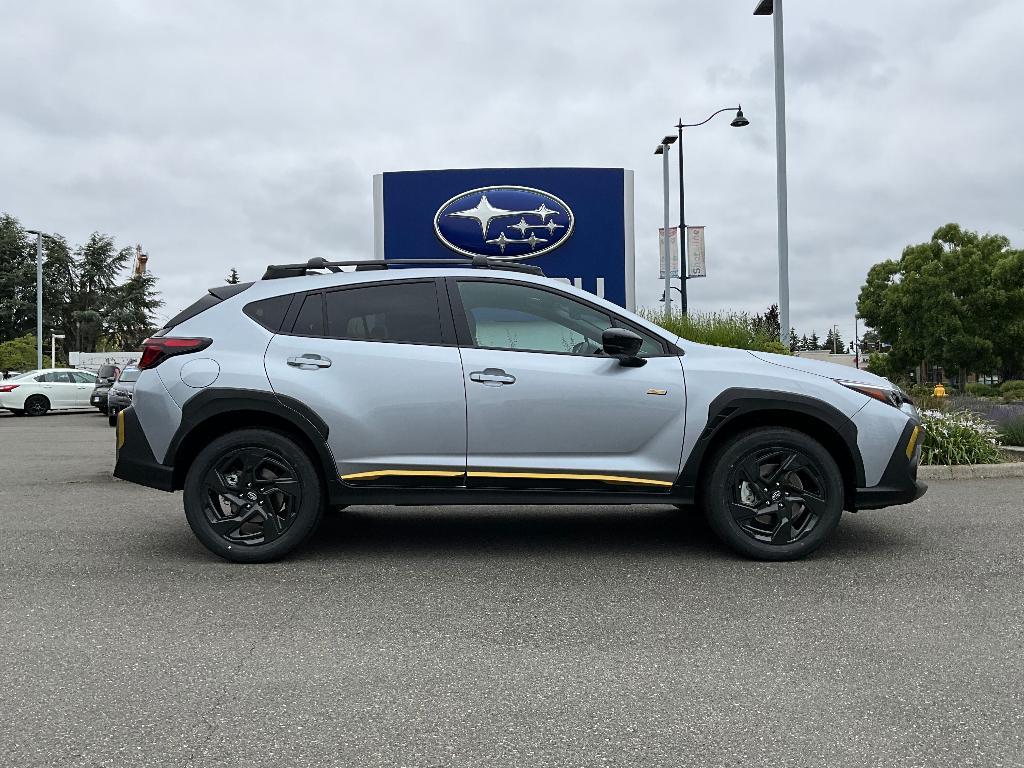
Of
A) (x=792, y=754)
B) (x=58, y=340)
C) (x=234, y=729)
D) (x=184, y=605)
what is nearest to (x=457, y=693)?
(x=234, y=729)

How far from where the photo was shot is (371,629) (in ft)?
14.1

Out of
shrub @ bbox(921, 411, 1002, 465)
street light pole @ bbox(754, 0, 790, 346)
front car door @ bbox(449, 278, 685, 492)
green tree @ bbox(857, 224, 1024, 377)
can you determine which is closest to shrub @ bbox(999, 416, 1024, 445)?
shrub @ bbox(921, 411, 1002, 465)

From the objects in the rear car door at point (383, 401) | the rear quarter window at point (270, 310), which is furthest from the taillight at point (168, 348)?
the rear car door at point (383, 401)

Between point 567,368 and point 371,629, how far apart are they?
1998 mm

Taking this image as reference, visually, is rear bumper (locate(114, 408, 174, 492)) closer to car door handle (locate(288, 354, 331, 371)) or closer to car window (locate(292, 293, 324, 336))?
car door handle (locate(288, 354, 331, 371))

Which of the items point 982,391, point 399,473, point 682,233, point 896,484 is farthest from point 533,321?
point 982,391

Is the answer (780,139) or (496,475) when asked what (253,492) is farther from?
(780,139)

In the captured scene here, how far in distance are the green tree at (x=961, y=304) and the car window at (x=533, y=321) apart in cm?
4151

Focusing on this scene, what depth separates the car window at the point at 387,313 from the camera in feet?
18.7

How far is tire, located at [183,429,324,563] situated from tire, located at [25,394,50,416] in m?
27.3

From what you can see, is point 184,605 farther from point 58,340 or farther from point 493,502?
Result: point 58,340

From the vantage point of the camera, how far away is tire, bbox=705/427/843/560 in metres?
5.52

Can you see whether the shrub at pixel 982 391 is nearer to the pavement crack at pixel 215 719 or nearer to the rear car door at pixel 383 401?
the rear car door at pixel 383 401

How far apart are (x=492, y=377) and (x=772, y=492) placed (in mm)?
1799
